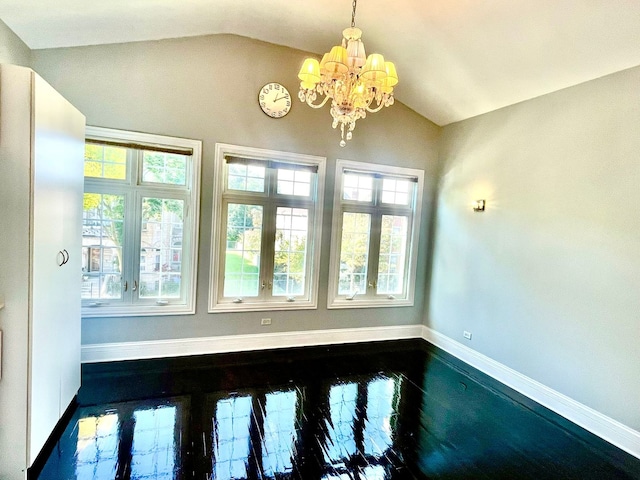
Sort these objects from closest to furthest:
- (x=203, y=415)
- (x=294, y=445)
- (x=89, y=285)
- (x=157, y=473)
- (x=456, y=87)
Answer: (x=157, y=473), (x=294, y=445), (x=203, y=415), (x=89, y=285), (x=456, y=87)

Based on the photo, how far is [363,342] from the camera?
4.32m

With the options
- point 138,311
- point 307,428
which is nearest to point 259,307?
point 138,311

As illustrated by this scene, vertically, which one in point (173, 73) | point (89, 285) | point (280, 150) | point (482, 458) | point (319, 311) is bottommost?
point (482, 458)

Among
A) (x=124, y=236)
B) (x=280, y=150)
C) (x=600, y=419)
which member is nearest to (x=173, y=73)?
(x=280, y=150)

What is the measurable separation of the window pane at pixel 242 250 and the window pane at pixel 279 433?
51.8 inches

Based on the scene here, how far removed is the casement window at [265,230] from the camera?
3627 millimetres

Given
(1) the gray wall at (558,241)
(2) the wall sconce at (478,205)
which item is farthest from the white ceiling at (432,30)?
(2) the wall sconce at (478,205)

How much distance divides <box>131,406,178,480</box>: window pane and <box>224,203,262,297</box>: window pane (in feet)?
4.80

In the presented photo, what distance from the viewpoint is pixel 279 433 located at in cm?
237

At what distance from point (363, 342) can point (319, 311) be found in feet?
2.47

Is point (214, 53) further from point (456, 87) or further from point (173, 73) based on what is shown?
point (456, 87)

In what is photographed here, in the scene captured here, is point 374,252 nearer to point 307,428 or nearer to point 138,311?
point 307,428

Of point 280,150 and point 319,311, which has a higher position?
point 280,150

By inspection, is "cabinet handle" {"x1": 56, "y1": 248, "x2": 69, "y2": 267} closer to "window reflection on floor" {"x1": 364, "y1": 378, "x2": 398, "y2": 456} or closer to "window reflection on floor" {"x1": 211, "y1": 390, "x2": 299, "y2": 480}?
"window reflection on floor" {"x1": 211, "y1": 390, "x2": 299, "y2": 480}
